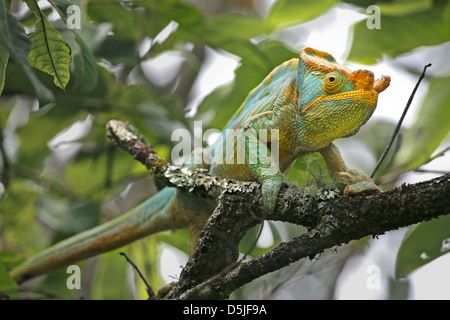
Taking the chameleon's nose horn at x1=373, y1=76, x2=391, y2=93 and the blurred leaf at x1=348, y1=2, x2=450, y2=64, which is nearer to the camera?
the chameleon's nose horn at x1=373, y1=76, x2=391, y2=93

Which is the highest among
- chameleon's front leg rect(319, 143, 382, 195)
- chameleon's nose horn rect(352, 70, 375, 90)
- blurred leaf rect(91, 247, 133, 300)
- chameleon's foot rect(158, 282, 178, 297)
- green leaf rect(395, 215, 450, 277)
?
chameleon's nose horn rect(352, 70, 375, 90)

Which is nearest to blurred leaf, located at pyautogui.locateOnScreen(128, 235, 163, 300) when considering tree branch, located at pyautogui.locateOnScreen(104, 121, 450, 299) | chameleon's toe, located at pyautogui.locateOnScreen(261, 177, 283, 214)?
tree branch, located at pyautogui.locateOnScreen(104, 121, 450, 299)

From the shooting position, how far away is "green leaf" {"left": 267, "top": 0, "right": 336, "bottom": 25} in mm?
2398

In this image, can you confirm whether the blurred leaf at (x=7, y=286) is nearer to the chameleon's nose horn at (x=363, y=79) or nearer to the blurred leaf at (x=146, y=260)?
the blurred leaf at (x=146, y=260)

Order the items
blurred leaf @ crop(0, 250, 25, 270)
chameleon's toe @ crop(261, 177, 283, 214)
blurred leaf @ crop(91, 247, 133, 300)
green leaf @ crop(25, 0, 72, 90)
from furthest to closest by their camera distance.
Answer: blurred leaf @ crop(91, 247, 133, 300)
blurred leaf @ crop(0, 250, 25, 270)
chameleon's toe @ crop(261, 177, 283, 214)
green leaf @ crop(25, 0, 72, 90)

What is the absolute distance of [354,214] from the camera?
117 centimetres

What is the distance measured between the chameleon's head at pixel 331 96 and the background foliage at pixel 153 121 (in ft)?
1.25

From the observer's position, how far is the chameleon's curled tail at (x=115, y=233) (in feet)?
6.59

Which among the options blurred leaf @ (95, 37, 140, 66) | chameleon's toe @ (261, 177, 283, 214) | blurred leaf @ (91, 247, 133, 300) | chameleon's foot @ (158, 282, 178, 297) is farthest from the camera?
blurred leaf @ (91, 247, 133, 300)

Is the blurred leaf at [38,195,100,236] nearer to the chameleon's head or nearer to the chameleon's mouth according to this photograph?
the chameleon's head

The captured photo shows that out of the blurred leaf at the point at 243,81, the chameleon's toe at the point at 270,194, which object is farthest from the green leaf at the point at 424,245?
the blurred leaf at the point at 243,81

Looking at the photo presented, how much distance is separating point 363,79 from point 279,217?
426mm

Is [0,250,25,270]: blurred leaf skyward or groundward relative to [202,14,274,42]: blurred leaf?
groundward

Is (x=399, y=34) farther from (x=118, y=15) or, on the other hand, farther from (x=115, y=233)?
(x=115, y=233)
